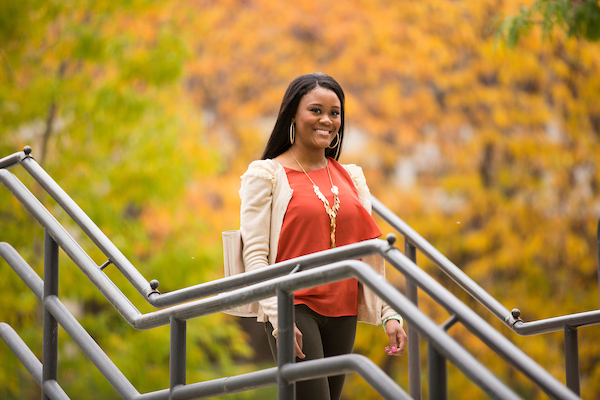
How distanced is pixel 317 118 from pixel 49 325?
131 centimetres

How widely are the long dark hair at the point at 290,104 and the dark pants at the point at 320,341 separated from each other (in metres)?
0.68

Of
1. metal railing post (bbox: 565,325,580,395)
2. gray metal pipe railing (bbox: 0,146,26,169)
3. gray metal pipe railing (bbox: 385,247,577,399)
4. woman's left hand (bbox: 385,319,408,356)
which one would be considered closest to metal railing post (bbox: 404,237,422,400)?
woman's left hand (bbox: 385,319,408,356)

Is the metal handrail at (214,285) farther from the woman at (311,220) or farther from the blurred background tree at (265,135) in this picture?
the blurred background tree at (265,135)

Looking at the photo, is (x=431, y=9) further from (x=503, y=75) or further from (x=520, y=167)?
(x=520, y=167)

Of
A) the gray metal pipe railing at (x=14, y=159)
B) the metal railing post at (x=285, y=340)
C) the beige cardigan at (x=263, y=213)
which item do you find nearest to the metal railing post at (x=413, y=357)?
the beige cardigan at (x=263, y=213)

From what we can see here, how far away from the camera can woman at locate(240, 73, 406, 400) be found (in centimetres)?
238

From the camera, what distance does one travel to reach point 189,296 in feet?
7.21

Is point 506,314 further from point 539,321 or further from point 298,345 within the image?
point 298,345

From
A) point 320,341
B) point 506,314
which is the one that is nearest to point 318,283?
point 320,341

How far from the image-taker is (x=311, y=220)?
8.07 ft

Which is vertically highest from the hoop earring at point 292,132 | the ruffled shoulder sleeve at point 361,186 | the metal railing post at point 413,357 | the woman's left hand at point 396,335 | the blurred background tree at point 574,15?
the blurred background tree at point 574,15

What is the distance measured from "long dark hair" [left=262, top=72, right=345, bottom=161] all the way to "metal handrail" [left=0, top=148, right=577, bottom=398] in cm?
73

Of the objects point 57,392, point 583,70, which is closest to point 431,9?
point 583,70

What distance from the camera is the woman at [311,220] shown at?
7.82 feet
